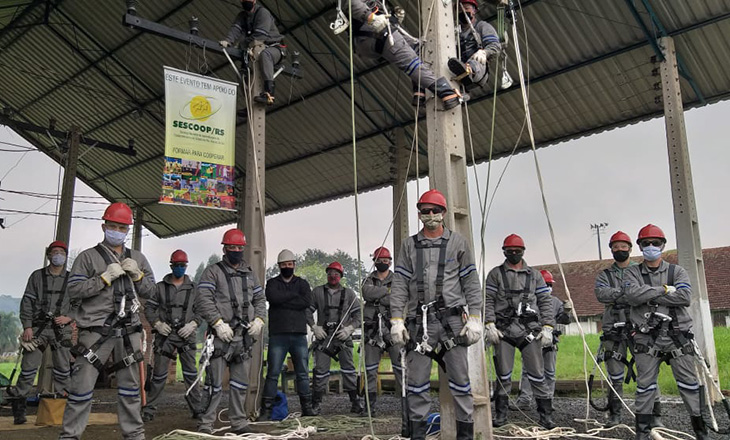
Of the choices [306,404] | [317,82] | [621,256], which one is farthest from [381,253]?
[317,82]

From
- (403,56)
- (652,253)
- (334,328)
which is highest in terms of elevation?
(403,56)

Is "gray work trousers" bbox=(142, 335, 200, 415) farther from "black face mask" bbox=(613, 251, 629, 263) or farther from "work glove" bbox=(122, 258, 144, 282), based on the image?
"black face mask" bbox=(613, 251, 629, 263)

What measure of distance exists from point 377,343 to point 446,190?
4.12m

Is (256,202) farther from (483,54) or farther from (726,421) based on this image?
(726,421)

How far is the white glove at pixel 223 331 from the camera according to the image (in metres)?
5.97

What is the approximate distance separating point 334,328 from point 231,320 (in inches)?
117

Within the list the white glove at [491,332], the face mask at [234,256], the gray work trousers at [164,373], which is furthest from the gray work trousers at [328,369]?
the face mask at [234,256]

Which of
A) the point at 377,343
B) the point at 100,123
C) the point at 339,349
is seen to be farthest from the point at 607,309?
the point at 100,123

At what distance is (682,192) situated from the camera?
9.58m

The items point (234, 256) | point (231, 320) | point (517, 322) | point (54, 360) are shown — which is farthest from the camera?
point (54, 360)

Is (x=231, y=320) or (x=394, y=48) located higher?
(x=394, y=48)

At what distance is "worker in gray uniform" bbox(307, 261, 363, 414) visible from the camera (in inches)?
345

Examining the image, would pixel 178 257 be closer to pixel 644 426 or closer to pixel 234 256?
pixel 234 256

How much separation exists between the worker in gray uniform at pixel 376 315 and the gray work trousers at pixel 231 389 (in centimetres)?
263
